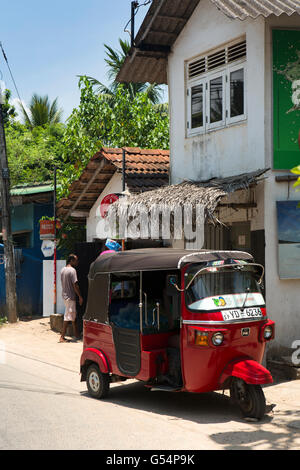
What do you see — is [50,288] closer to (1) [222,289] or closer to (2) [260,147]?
(2) [260,147]

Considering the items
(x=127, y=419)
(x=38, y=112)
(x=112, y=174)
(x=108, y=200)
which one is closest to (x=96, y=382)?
(x=127, y=419)

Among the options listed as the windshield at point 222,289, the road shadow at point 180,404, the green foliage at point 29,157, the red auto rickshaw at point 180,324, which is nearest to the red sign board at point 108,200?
the red auto rickshaw at point 180,324

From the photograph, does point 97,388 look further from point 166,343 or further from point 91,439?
point 91,439

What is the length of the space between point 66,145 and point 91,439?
14397mm

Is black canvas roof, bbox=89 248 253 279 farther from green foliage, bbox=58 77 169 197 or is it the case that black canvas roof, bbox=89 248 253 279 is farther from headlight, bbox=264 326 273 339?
green foliage, bbox=58 77 169 197

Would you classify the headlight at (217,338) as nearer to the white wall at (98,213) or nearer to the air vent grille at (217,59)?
the air vent grille at (217,59)

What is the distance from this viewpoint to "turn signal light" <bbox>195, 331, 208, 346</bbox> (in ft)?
23.5

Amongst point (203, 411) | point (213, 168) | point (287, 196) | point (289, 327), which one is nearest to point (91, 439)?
point (203, 411)

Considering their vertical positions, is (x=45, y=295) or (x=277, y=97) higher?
(x=277, y=97)

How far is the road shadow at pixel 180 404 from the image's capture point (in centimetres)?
744

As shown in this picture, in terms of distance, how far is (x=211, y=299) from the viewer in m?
7.40

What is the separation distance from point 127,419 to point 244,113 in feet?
19.8

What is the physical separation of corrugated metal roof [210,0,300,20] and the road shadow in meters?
6.04

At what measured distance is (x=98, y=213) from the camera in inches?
618
